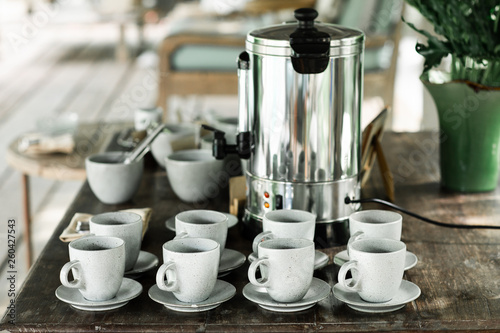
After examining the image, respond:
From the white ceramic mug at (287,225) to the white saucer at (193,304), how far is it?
79 millimetres

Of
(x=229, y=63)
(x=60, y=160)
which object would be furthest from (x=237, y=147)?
(x=229, y=63)

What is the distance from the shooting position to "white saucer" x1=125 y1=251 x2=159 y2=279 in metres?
0.87

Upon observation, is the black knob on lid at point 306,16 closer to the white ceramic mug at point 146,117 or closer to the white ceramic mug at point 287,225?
the white ceramic mug at point 287,225

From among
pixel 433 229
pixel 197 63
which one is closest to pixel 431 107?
pixel 197 63

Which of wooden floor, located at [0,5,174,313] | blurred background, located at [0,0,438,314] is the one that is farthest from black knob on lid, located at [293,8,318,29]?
wooden floor, located at [0,5,174,313]

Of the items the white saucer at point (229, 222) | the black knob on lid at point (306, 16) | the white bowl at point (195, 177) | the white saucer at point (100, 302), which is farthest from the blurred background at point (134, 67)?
the white saucer at point (100, 302)

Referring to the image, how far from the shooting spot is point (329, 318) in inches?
29.7

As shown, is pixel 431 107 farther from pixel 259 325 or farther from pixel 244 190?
pixel 259 325

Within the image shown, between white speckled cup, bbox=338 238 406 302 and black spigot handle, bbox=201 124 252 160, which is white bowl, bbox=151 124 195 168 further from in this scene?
white speckled cup, bbox=338 238 406 302

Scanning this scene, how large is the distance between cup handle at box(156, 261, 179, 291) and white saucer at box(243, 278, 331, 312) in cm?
9

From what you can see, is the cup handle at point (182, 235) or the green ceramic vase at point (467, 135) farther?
the green ceramic vase at point (467, 135)

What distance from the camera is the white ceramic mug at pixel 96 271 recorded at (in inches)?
29.8

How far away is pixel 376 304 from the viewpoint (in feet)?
2.49

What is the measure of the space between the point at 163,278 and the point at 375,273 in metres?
0.23
